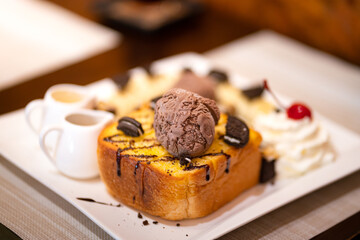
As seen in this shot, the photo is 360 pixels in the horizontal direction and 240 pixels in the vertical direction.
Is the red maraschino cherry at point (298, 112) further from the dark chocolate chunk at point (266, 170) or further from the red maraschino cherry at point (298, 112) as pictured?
the dark chocolate chunk at point (266, 170)

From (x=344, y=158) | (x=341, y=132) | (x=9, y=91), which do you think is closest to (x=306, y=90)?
(x=341, y=132)

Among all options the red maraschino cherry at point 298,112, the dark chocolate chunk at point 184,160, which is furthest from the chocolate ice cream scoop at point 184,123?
the red maraschino cherry at point 298,112

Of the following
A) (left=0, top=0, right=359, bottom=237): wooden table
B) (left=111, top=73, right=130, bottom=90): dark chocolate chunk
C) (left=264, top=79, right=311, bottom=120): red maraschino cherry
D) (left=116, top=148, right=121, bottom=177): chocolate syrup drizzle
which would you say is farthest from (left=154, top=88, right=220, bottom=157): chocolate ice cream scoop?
(left=0, top=0, right=359, bottom=237): wooden table

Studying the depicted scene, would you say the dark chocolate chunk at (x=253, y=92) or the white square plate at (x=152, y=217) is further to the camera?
the dark chocolate chunk at (x=253, y=92)

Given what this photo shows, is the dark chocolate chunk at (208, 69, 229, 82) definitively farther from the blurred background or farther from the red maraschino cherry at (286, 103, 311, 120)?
the blurred background

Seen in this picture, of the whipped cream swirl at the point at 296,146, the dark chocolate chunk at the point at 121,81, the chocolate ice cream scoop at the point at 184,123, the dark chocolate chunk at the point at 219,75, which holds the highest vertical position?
the chocolate ice cream scoop at the point at 184,123

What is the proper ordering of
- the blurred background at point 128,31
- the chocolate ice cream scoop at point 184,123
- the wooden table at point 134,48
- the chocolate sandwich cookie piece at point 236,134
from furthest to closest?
the blurred background at point 128,31, the wooden table at point 134,48, the chocolate sandwich cookie piece at point 236,134, the chocolate ice cream scoop at point 184,123

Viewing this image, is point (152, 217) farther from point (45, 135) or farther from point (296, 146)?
point (296, 146)

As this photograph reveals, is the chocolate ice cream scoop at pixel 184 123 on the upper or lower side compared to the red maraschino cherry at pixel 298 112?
upper

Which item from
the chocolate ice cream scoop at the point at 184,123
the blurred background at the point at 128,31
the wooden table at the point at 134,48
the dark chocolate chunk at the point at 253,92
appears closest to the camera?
the chocolate ice cream scoop at the point at 184,123
